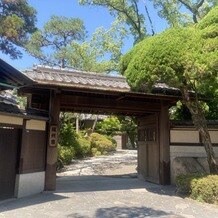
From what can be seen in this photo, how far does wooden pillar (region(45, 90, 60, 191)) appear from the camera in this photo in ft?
36.1

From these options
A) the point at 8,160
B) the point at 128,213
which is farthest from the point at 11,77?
the point at 128,213

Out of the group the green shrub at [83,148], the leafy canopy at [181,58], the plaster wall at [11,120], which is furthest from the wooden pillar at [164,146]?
the green shrub at [83,148]

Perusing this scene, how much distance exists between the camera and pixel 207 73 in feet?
30.0

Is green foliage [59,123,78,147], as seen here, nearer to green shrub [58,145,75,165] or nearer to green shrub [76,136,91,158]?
green shrub [58,145,75,165]

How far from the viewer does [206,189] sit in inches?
378

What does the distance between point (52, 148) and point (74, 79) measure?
2801 mm

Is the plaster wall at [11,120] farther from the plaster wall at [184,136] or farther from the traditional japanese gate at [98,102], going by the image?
the plaster wall at [184,136]

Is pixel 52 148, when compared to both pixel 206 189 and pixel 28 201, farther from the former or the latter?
pixel 206 189

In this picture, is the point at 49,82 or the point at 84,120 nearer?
the point at 49,82

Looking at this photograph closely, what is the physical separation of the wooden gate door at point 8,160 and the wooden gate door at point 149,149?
621 cm

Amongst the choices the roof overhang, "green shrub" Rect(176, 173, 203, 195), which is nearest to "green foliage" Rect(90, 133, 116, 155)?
"green shrub" Rect(176, 173, 203, 195)

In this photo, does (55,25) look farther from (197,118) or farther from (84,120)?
(197,118)

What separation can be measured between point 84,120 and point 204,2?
19.0m

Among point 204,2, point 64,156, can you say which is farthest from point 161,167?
point 204,2
